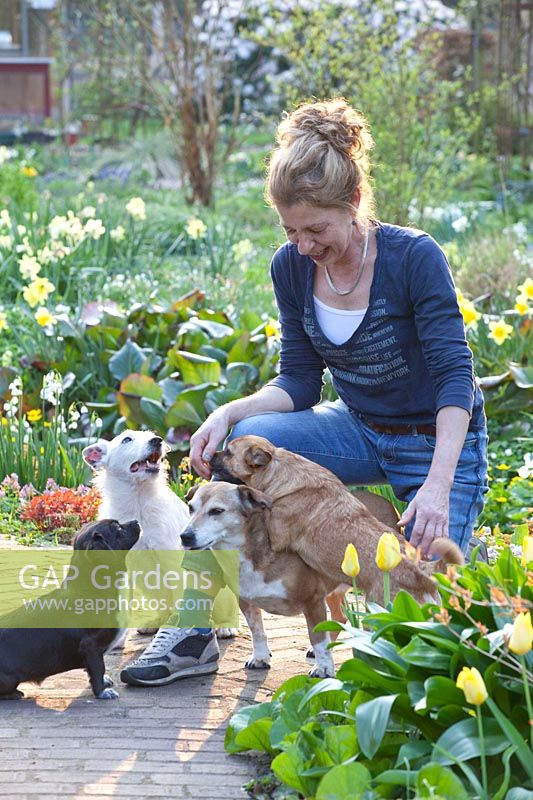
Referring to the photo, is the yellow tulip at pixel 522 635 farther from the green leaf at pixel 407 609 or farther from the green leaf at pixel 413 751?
the green leaf at pixel 407 609

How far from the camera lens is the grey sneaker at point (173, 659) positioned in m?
4.02

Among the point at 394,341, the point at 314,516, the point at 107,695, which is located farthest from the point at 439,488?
the point at 107,695

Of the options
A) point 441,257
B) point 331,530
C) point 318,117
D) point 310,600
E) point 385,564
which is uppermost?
point 318,117

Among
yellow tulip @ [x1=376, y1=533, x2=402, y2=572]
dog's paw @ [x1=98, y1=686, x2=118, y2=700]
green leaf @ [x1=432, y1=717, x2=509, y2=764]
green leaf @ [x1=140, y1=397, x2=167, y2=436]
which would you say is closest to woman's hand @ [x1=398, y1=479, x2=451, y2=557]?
yellow tulip @ [x1=376, y1=533, x2=402, y2=572]

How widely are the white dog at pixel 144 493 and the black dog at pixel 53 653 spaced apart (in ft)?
2.01

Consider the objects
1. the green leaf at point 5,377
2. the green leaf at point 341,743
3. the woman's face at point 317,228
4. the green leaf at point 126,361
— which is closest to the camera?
the green leaf at point 341,743

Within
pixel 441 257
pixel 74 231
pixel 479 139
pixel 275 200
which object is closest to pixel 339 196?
pixel 275 200

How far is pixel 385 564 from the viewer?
2.84 metres

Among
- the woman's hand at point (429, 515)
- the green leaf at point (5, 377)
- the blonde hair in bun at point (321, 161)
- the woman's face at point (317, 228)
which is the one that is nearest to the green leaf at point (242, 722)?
the woman's hand at point (429, 515)

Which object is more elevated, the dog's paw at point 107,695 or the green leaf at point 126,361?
the green leaf at point 126,361

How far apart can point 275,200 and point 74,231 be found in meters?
4.29

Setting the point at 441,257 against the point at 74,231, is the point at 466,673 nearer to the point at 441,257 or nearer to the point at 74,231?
the point at 441,257

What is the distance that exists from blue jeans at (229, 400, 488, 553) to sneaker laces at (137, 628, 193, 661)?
0.78m

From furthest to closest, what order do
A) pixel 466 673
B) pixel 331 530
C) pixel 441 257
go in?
pixel 441 257 → pixel 331 530 → pixel 466 673
